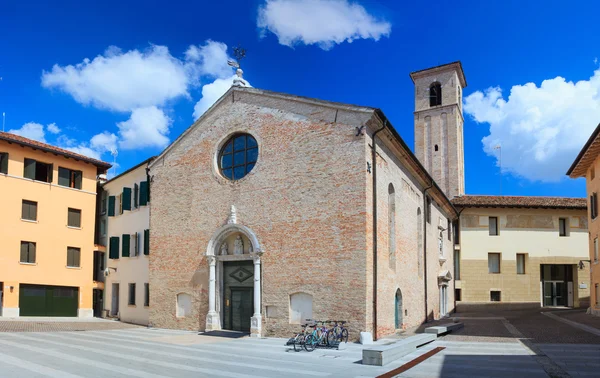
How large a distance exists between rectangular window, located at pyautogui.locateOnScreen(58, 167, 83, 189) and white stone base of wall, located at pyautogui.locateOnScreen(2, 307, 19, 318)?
7770 mm

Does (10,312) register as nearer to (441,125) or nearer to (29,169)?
(29,169)

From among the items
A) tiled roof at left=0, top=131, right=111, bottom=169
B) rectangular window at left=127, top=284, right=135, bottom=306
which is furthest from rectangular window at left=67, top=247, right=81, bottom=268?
tiled roof at left=0, top=131, right=111, bottom=169

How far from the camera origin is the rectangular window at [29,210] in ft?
97.1

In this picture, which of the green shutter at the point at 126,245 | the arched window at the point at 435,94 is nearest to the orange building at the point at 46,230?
the green shutter at the point at 126,245

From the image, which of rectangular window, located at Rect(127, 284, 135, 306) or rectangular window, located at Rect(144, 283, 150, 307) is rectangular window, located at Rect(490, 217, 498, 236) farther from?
rectangular window, located at Rect(127, 284, 135, 306)

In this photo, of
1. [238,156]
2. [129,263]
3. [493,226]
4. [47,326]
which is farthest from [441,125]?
[47,326]

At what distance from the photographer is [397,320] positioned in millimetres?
20812

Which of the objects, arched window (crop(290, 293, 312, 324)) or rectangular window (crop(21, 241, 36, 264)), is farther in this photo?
rectangular window (crop(21, 241, 36, 264))

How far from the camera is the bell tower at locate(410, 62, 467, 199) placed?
43.2 metres

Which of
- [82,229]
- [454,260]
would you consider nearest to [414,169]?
[454,260]

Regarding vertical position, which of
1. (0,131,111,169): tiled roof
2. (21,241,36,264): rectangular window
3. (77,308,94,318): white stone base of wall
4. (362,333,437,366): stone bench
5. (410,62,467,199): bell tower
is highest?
(410,62,467,199): bell tower

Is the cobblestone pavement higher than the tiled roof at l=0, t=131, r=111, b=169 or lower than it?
lower

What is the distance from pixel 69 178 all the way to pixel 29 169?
2.62 metres

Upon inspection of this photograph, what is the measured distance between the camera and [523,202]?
38.5m
